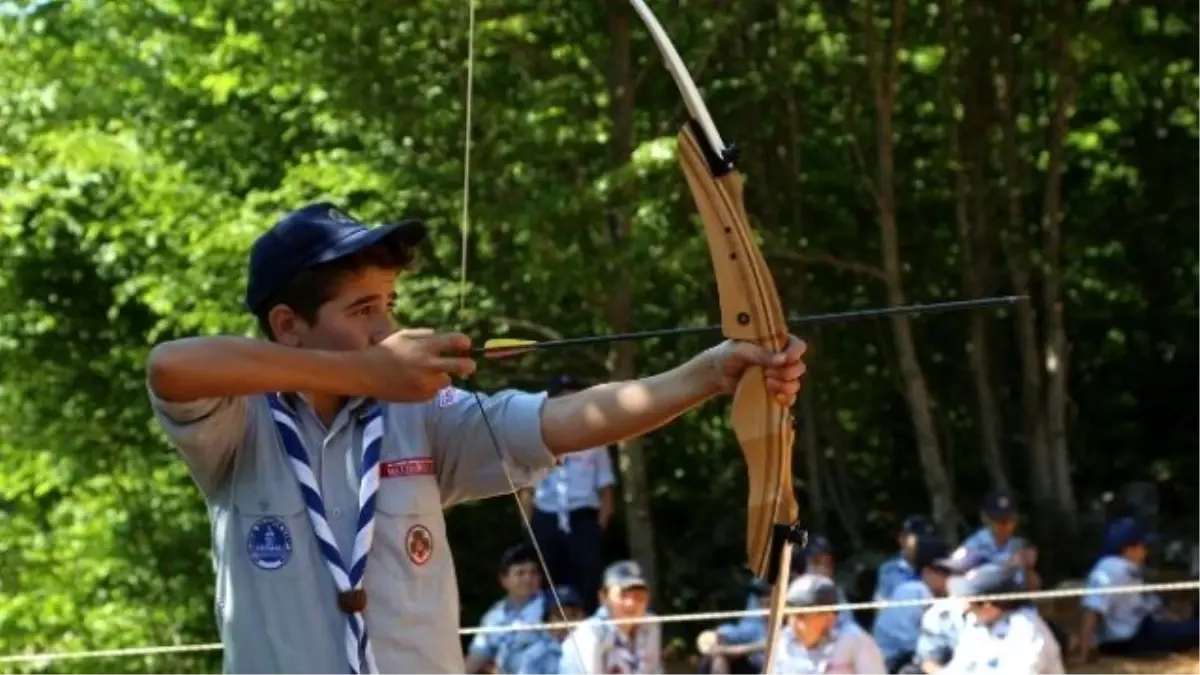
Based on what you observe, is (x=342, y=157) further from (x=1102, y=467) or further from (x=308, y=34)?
(x=1102, y=467)

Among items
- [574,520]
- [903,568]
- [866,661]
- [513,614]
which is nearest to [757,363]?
[866,661]

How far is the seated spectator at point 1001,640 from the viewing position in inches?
247

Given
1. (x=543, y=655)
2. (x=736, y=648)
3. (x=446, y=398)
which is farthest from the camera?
(x=736, y=648)

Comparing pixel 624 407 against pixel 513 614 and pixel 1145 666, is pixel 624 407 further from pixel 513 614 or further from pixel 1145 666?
pixel 1145 666

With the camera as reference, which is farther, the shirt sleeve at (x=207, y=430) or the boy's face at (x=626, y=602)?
the boy's face at (x=626, y=602)

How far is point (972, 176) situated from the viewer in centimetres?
991

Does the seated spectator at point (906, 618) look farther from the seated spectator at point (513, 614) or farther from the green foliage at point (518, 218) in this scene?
the green foliage at point (518, 218)

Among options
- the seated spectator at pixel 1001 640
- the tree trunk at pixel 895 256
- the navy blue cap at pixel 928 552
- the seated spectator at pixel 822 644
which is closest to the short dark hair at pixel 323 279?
the seated spectator at pixel 822 644

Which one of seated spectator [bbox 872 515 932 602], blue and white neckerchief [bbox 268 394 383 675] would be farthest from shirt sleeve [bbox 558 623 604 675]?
blue and white neckerchief [bbox 268 394 383 675]

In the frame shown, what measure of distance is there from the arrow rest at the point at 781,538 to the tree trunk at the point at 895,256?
6.65 metres

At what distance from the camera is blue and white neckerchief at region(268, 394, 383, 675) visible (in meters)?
2.25

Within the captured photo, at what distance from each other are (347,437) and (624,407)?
0.30 m

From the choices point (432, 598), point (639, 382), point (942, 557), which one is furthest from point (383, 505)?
point (942, 557)

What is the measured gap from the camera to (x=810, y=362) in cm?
1004
